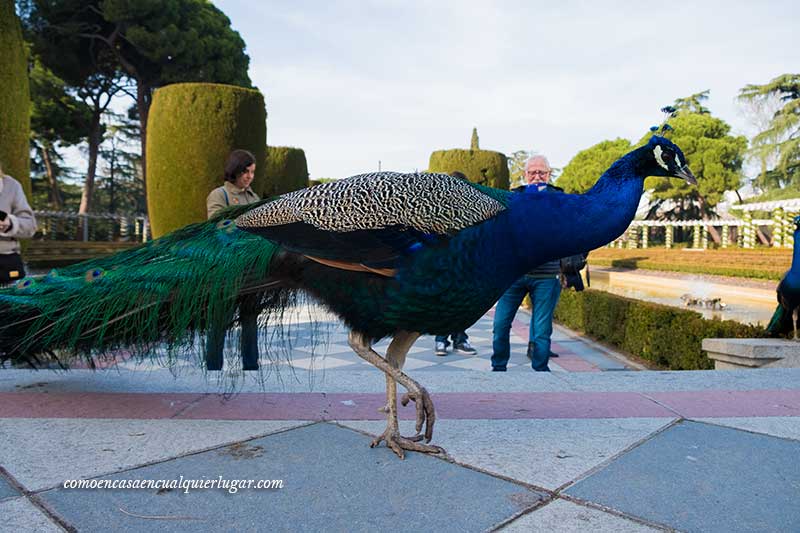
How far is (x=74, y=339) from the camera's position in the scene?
2.49 m

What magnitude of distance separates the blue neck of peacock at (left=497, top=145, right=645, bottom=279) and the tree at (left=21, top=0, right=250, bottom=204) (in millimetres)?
23305

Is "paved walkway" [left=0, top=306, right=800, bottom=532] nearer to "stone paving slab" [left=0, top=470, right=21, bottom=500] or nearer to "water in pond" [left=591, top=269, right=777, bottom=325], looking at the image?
"stone paving slab" [left=0, top=470, right=21, bottom=500]

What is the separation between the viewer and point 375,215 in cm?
206

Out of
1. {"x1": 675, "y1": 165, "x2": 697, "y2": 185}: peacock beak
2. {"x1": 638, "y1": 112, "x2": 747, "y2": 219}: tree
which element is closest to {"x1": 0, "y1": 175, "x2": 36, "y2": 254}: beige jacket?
{"x1": 675, "y1": 165, "x2": 697, "y2": 185}: peacock beak

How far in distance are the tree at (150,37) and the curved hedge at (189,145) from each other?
1517 centimetres

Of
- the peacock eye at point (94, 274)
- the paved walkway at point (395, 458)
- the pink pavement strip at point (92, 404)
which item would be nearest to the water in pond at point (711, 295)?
the paved walkway at point (395, 458)

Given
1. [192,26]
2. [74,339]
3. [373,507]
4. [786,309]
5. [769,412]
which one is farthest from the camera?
[192,26]

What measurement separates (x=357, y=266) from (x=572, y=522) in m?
1.05

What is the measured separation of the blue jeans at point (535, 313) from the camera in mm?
4523

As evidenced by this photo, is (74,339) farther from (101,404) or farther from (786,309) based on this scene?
(786,309)

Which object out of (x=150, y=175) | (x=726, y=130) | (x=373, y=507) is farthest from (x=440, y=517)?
(x=726, y=130)

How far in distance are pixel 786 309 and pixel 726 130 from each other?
4136 centimetres

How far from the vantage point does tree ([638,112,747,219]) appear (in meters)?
38.1

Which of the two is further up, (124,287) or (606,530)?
(124,287)
